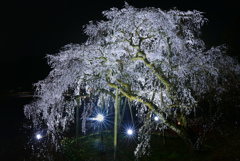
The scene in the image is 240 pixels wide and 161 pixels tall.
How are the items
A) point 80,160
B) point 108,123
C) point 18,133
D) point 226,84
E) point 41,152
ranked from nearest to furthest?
point 226,84
point 80,160
point 41,152
point 18,133
point 108,123

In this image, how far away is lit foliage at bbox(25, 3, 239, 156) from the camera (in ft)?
17.6

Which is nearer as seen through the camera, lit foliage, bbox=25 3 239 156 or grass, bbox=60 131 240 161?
lit foliage, bbox=25 3 239 156

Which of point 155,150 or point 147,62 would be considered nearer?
point 147,62

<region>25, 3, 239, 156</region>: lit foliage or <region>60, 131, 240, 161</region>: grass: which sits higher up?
<region>25, 3, 239, 156</region>: lit foliage

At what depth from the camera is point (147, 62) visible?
231 inches

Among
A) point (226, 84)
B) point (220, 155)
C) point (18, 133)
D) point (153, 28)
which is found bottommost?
point (220, 155)

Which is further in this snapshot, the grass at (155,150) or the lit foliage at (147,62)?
the grass at (155,150)

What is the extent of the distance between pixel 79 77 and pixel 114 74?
122 cm

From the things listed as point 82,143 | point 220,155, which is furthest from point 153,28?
point 82,143

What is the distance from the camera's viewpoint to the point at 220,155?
5508 millimetres

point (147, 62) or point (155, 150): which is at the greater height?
point (147, 62)

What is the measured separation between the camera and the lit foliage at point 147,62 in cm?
536

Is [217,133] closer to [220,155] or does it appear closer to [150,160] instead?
[220,155]

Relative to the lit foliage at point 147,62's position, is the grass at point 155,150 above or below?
below
